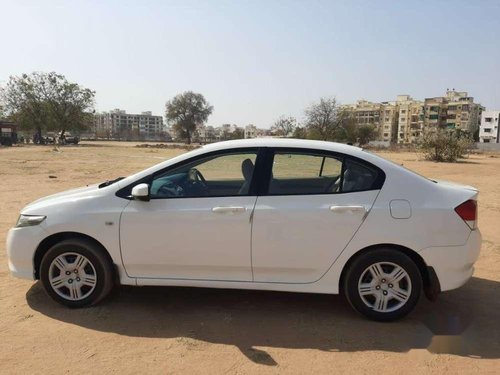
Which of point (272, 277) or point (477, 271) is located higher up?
point (272, 277)

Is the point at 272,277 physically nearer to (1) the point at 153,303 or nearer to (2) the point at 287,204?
(2) the point at 287,204

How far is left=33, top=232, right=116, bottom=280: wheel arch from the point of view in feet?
13.4

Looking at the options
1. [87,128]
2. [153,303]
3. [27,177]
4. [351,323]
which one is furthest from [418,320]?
[87,128]

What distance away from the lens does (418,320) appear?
406 centimetres

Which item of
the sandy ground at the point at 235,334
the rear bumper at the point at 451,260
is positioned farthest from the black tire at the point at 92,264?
the rear bumper at the point at 451,260

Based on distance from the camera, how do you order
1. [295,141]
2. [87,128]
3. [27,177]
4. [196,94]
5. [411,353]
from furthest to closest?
[196,94] → [87,128] → [27,177] → [295,141] → [411,353]

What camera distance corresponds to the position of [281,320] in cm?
401

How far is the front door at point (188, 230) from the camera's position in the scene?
12.8ft

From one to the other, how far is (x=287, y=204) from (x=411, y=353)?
156cm

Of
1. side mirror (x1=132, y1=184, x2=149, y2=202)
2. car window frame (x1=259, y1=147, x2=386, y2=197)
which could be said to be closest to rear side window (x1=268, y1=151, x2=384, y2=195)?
→ car window frame (x1=259, y1=147, x2=386, y2=197)

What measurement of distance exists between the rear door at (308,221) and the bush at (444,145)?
35.8 m

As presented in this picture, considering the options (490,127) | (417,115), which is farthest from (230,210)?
(417,115)

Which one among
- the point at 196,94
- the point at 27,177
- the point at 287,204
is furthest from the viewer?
the point at 196,94

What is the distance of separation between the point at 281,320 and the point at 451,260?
5.27 ft
